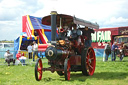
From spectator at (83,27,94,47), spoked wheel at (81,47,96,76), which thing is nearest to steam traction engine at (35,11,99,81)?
spoked wheel at (81,47,96,76)

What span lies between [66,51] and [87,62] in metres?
1.33

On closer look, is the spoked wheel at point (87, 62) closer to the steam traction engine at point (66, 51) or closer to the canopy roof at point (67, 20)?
the steam traction engine at point (66, 51)

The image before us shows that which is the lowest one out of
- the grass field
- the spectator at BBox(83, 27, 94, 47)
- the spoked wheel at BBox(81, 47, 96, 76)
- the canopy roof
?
the grass field

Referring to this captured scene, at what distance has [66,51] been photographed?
650 cm

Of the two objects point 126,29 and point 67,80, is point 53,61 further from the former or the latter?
point 126,29

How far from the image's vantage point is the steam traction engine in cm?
626

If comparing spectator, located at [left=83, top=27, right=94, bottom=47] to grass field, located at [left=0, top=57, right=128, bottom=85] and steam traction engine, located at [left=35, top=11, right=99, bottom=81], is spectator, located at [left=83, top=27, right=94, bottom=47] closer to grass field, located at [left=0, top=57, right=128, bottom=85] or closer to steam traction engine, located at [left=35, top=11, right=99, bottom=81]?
steam traction engine, located at [left=35, top=11, right=99, bottom=81]

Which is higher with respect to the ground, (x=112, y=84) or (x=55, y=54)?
(x=55, y=54)

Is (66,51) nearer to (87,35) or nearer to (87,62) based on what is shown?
(87,62)

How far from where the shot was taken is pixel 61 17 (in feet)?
23.4

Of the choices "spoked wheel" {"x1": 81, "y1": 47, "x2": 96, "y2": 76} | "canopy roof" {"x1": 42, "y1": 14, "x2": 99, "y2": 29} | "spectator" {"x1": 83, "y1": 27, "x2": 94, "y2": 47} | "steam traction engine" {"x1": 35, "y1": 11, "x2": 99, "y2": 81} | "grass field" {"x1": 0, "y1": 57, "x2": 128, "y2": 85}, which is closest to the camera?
"grass field" {"x1": 0, "y1": 57, "x2": 128, "y2": 85}

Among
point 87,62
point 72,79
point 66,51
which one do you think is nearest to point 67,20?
point 66,51

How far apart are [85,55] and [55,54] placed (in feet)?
4.43

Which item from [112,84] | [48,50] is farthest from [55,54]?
[112,84]
